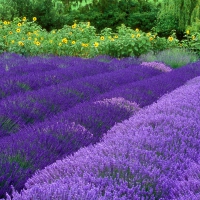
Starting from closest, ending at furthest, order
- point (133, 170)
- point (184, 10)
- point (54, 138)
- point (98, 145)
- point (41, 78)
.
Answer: point (133, 170)
point (98, 145)
point (54, 138)
point (41, 78)
point (184, 10)

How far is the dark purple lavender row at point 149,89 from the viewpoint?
5.43 metres

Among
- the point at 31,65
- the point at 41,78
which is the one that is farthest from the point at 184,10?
the point at 41,78

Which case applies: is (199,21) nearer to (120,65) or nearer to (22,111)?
(120,65)

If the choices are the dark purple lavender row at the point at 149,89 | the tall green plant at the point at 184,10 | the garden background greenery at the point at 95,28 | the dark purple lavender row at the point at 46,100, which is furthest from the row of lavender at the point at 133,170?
the tall green plant at the point at 184,10

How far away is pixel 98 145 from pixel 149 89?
2.89m

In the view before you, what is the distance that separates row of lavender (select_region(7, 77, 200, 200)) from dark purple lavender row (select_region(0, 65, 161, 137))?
1200mm

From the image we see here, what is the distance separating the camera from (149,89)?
19.6ft

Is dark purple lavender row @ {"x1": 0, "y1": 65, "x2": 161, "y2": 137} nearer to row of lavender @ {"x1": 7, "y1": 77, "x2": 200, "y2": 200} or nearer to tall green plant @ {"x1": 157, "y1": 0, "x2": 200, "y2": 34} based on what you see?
row of lavender @ {"x1": 7, "y1": 77, "x2": 200, "y2": 200}

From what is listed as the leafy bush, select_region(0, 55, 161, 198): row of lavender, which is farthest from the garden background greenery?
select_region(0, 55, 161, 198): row of lavender

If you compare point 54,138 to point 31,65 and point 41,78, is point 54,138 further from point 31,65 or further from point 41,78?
point 31,65

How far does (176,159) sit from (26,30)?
11461 millimetres

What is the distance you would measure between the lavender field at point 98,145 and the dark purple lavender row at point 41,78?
0.07 ft

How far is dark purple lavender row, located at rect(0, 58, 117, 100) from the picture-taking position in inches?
234

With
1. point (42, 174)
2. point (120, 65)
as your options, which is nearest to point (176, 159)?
point (42, 174)
